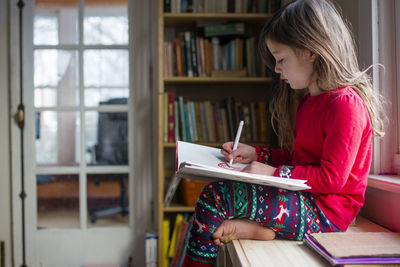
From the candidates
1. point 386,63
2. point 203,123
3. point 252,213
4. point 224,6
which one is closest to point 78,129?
point 203,123

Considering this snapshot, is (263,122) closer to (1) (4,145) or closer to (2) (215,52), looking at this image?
(2) (215,52)

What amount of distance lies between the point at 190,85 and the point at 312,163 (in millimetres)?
1389

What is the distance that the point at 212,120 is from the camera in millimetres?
2115

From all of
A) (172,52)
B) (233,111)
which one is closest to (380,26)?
(233,111)

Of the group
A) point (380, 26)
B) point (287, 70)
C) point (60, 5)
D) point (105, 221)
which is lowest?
point (105, 221)

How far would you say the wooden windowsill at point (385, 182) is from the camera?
1036mm

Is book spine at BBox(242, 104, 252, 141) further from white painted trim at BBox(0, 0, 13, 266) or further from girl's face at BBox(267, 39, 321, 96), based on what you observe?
white painted trim at BBox(0, 0, 13, 266)

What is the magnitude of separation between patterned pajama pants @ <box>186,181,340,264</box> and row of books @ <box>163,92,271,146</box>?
1108 millimetres

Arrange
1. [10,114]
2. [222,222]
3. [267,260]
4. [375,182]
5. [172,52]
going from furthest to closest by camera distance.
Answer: [10,114], [172,52], [375,182], [222,222], [267,260]

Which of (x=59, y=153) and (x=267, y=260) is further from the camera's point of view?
(x=59, y=153)

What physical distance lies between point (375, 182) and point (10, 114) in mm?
2063

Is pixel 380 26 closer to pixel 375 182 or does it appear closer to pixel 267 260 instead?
pixel 375 182

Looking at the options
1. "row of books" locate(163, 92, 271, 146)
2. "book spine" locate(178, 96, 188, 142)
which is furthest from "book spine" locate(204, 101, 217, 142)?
"book spine" locate(178, 96, 188, 142)

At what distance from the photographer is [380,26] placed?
1227 mm
